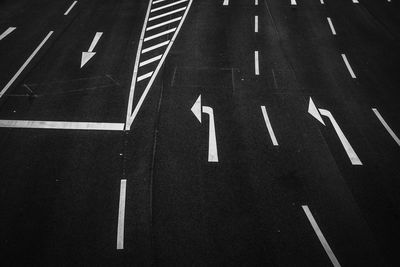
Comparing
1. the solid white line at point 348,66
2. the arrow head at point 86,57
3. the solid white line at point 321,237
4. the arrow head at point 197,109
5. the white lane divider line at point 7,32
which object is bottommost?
the solid white line at point 321,237

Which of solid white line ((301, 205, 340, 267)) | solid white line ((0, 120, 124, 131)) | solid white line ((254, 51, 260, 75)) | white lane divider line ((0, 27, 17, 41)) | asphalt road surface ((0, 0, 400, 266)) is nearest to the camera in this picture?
solid white line ((301, 205, 340, 267))

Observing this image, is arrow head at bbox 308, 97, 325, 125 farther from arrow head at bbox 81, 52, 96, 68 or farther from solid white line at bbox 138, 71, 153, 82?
arrow head at bbox 81, 52, 96, 68

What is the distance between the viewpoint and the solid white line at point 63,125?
1100 centimetres

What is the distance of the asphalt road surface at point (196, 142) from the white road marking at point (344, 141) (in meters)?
0.04

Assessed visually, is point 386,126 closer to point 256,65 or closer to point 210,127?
point 256,65

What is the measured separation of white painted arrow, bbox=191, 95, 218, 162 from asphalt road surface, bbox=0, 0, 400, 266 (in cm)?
6

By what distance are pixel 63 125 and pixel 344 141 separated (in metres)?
10.7

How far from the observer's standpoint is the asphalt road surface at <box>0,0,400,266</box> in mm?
7910

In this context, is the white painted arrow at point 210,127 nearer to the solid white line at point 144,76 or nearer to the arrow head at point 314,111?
the solid white line at point 144,76

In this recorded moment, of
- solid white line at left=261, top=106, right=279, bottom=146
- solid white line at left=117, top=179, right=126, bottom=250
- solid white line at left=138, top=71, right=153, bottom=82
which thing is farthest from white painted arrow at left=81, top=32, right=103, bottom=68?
solid white line at left=261, top=106, right=279, bottom=146

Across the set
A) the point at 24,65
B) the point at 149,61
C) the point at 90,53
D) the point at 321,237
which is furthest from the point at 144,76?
the point at 321,237

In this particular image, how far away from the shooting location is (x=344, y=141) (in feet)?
35.9

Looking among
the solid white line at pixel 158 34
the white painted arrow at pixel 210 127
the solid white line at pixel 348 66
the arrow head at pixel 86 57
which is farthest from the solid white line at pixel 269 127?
the arrow head at pixel 86 57

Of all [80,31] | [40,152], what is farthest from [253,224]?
[80,31]
